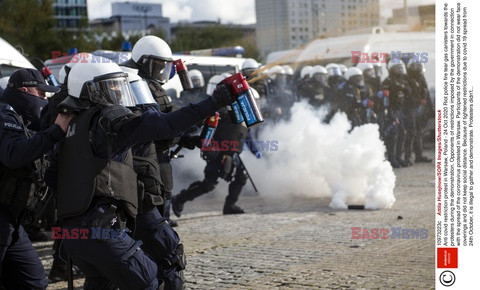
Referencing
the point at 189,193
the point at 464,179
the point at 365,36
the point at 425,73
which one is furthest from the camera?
the point at 425,73

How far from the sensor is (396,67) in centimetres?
1480

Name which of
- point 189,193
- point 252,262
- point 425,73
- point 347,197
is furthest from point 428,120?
Result: point 252,262

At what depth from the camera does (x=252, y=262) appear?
684cm

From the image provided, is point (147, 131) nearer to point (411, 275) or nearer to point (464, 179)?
point (464, 179)

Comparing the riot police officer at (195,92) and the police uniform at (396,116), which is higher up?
the riot police officer at (195,92)

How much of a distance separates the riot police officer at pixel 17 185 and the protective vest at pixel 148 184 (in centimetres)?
60

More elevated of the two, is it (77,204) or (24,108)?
(24,108)

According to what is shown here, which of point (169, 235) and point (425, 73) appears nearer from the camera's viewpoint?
point (169, 235)

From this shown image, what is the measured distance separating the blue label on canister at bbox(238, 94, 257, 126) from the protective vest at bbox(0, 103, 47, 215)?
1352 millimetres

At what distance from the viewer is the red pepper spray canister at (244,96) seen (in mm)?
4078

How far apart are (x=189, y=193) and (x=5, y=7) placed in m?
12.3

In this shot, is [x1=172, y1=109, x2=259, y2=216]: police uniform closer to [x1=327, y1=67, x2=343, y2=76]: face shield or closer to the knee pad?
the knee pad

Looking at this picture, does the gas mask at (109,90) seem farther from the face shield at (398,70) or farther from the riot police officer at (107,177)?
the face shield at (398,70)

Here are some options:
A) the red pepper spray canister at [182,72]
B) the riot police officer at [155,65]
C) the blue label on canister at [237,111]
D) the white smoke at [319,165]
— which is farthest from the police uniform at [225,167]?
the blue label on canister at [237,111]
